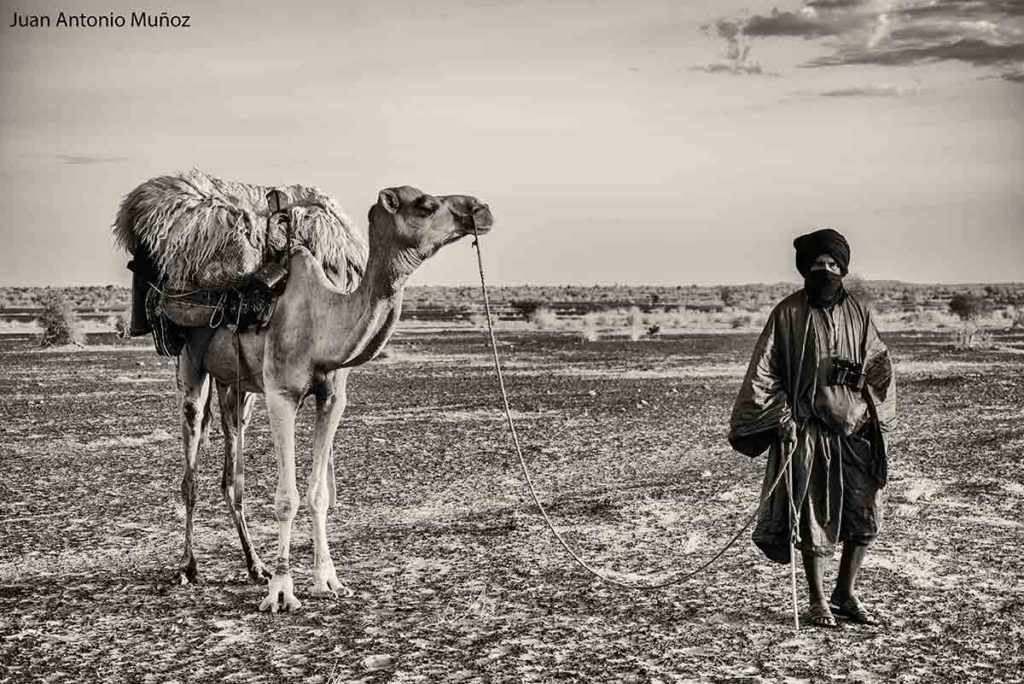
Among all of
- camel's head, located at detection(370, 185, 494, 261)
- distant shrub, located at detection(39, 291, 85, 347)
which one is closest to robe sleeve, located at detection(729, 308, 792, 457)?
camel's head, located at detection(370, 185, 494, 261)

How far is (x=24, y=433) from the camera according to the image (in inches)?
604

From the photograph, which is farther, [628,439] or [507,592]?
[628,439]

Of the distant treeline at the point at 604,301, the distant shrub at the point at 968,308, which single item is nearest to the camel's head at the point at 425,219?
the distant treeline at the point at 604,301

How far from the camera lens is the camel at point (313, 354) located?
22.7 ft

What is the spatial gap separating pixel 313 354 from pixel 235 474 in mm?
1425

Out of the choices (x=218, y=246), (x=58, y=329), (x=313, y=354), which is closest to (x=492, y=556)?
(x=313, y=354)

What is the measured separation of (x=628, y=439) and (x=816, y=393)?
802 centimetres

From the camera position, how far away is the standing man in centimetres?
677

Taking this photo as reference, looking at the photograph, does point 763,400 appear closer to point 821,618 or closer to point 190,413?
point 821,618

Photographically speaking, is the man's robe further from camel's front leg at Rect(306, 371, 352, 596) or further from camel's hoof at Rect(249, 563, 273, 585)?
camel's hoof at Rect(249, 563, 273, 585)

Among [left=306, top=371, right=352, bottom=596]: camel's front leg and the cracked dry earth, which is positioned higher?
[left=306, top=371, right=352, bottom=596]: camel's front leg

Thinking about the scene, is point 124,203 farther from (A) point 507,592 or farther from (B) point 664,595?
(B) point 664,595

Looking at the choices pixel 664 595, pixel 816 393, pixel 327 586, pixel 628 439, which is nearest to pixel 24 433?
pixel 628 439

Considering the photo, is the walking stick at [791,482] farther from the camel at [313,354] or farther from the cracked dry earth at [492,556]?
the camel at [313,354]
